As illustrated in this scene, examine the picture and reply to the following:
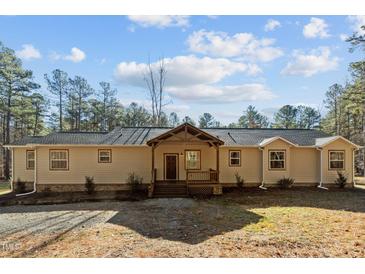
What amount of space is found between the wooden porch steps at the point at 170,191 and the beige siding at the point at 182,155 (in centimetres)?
199

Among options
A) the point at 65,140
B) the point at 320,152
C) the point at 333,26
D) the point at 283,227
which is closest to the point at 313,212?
the point at 283,227

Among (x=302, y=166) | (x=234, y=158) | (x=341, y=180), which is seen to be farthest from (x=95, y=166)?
(x=341, y=180)

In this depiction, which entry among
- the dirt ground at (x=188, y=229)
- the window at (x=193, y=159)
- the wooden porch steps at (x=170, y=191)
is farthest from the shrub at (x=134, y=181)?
the dirt ground at (x=188, y=229)

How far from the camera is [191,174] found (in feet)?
53.9

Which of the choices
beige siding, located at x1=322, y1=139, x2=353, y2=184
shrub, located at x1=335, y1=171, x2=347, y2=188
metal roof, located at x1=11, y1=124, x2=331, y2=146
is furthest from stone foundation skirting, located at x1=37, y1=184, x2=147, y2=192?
shrub, located at x1=335, y1=171, x2=347, y2=188

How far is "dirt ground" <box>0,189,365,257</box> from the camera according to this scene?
6129 mm

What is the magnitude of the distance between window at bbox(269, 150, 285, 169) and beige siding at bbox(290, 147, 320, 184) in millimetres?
733

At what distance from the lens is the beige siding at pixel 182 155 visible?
16.9 meters

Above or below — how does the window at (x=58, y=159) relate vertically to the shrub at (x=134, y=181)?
above

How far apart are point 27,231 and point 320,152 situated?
16.2m

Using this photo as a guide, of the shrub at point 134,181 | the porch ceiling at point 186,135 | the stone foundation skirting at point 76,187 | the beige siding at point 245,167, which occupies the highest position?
the porch ceiling at point 186,135

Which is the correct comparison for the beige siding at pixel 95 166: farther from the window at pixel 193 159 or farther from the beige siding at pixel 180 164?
the window at pixel 193 159

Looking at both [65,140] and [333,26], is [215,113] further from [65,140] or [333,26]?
[333,26]

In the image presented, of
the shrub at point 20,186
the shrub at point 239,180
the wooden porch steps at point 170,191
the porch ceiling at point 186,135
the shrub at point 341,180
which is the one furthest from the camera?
the shrub at point 341,180
